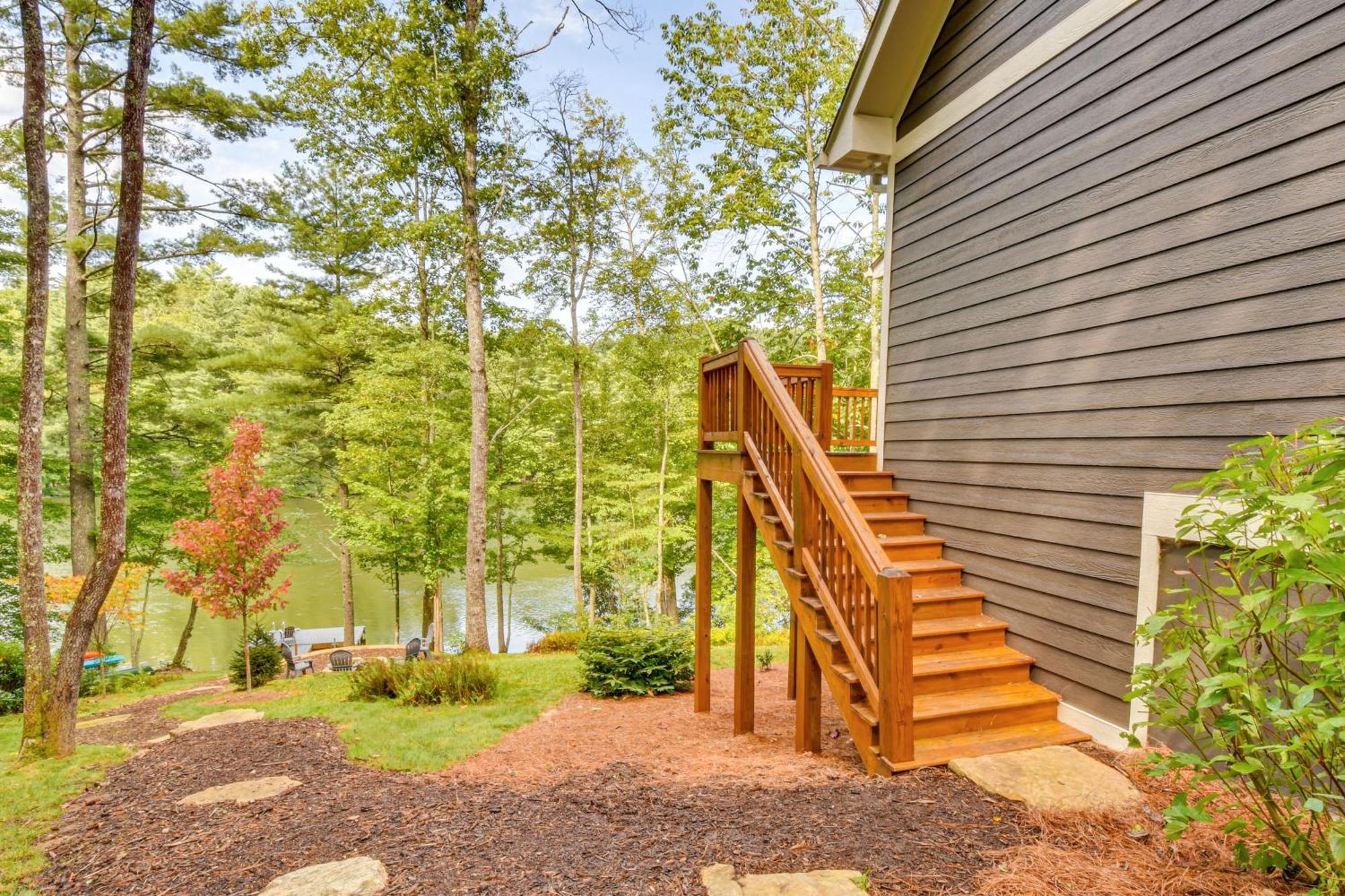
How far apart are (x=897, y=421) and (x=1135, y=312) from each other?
2.13 m

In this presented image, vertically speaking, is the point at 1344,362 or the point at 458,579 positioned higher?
the point at 1344,362

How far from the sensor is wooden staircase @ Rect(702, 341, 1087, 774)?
112 inches

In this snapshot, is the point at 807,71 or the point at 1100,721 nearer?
the point at 1100,721

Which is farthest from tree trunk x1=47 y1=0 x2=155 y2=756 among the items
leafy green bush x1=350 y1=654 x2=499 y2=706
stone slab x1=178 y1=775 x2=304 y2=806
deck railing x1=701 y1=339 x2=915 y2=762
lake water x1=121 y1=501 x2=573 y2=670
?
lake water x1=121 y1=501 x2=573 y2=670

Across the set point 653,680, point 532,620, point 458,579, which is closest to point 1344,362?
point 653,680

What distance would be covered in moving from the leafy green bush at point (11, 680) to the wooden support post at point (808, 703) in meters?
10.5

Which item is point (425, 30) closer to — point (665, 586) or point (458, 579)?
point (665, 586)

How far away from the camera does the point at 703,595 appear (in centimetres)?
499

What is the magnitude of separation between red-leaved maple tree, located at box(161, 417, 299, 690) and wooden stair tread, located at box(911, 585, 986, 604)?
338 inches

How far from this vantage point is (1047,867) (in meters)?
1.98

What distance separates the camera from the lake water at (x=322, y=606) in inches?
717

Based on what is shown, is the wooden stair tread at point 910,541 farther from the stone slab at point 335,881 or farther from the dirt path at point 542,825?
the stone slab at point 335,881

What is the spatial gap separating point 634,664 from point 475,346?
6.16m

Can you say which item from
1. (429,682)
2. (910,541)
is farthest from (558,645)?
(910,541)
